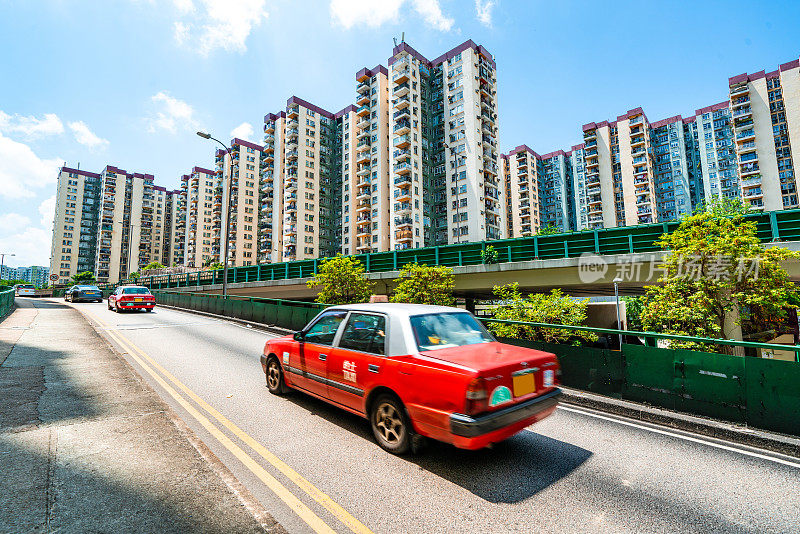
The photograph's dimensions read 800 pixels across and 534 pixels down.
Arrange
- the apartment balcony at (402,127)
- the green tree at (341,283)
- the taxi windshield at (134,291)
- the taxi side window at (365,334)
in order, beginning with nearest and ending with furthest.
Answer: the taxi side window at (365,334) → the green tree at (341,283) → the taxi windshield at (134,291) → the apartment balcony at (402,127)

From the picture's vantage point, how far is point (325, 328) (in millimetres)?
5262

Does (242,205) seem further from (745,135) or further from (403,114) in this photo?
(745,135)

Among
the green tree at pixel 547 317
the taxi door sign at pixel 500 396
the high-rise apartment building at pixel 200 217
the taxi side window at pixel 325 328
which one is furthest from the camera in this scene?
the high-rise apartment building at pixel 200 217

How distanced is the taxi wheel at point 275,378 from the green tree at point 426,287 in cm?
750

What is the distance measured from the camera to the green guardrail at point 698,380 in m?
4.71

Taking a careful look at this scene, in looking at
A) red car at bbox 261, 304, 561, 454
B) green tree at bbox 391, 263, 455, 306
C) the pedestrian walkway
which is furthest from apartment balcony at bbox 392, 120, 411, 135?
red car at bbox 261, 304, 561, 454

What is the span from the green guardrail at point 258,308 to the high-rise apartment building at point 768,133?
80.5 metres

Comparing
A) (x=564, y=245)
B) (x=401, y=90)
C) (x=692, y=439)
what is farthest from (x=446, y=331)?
(x=401, y=90)

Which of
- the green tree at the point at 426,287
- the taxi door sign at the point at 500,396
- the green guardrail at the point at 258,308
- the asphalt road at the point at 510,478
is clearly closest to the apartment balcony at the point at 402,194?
the green guardrail at the point at 258,308

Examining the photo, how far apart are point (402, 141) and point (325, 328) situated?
212ft

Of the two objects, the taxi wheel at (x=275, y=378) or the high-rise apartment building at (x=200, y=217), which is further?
the high-rise apartment building at (x=200, y=217)

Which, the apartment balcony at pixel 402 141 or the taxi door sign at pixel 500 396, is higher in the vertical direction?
the apartment balcony at pixel 402 141

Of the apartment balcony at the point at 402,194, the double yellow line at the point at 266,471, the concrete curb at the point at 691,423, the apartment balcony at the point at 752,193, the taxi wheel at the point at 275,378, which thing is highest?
the apartment balcony at the point at 402,194

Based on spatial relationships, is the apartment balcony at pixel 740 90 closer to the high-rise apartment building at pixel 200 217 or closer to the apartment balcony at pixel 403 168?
the apartment balcony at pixel 403 168
